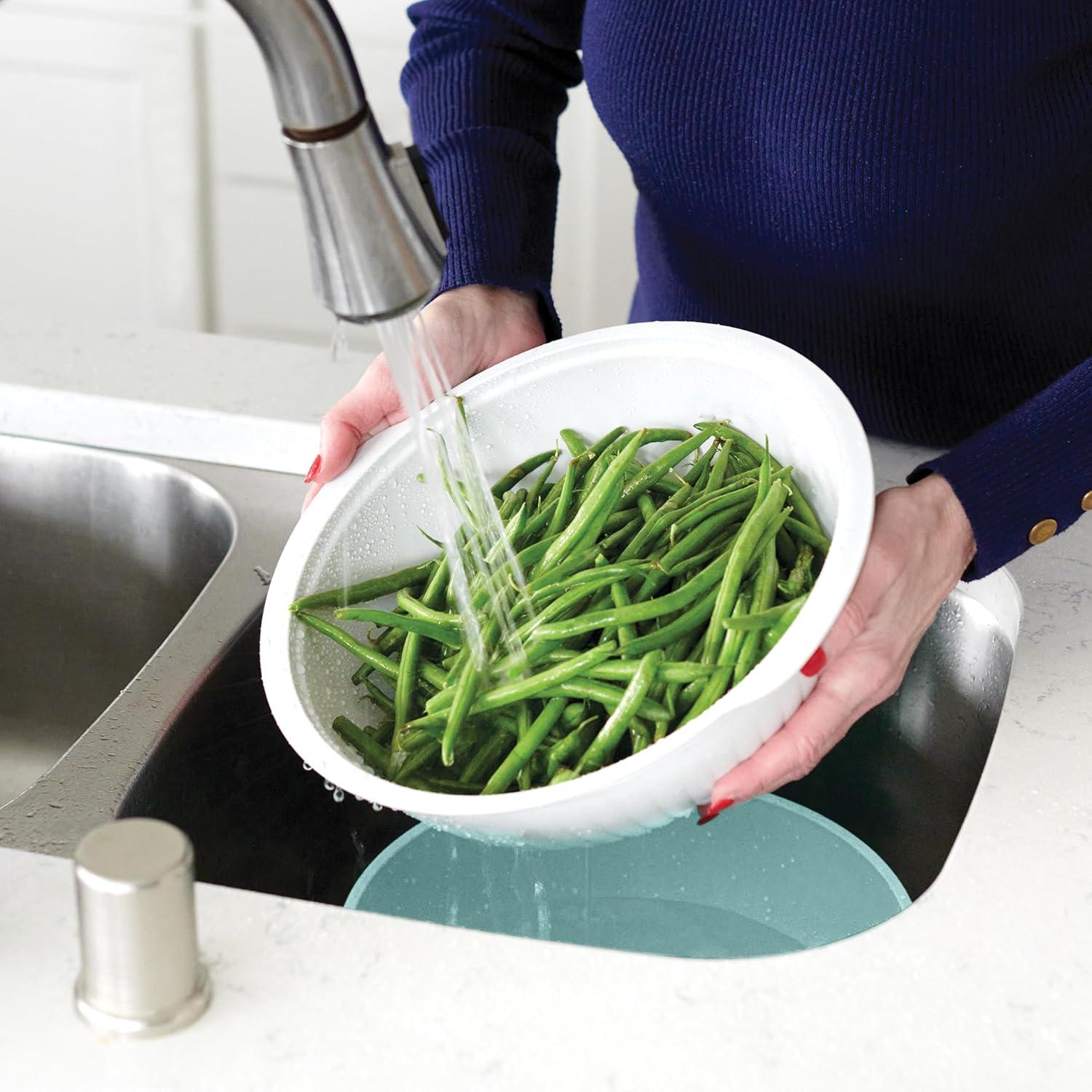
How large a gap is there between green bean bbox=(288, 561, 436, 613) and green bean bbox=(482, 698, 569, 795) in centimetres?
18

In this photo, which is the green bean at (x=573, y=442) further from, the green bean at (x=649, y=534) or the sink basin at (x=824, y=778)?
the sink basin at (x=824, y=778)

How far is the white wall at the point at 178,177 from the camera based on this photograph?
132 inches

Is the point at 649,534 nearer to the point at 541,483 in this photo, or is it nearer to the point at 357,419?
the point at 541,483

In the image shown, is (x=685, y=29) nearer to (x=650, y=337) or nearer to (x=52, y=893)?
(x=650, y=337)

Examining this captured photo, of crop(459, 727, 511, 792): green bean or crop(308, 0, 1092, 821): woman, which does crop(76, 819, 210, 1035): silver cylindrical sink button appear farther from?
crop(308, 0, 1092, 821): woman

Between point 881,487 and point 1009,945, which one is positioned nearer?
point 1009,945

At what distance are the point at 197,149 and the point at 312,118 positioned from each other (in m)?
3.12

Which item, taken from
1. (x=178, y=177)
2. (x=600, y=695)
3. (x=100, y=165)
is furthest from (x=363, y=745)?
(x=100, y=165)

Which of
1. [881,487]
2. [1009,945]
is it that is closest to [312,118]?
[1009,945]

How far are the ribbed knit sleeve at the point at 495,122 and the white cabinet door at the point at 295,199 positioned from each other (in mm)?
1752

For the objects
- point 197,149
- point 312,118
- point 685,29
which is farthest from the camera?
point 197,149

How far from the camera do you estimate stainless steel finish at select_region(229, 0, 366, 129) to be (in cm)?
56

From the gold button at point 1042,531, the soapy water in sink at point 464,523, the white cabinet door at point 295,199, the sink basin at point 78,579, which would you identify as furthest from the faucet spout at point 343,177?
the white cabinet door at point 295,199

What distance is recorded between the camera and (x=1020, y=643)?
107 cm
